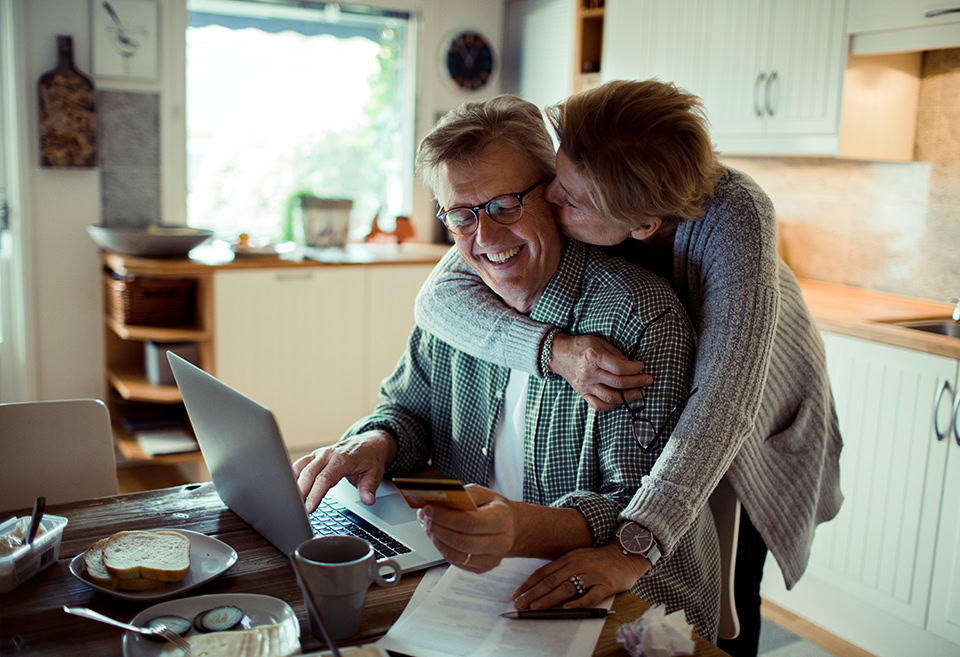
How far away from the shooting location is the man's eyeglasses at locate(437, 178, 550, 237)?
4.71 feet

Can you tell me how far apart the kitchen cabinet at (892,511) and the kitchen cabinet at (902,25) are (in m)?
0.87

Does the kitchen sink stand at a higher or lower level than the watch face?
higher

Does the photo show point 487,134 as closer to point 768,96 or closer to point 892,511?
point 892,511

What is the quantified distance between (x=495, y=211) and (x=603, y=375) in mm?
324

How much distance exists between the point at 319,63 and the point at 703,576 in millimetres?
3558

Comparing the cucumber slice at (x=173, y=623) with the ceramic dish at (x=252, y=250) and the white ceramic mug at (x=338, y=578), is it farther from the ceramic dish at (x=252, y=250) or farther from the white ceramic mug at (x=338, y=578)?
the ceramic dish at (x=252, y=250)

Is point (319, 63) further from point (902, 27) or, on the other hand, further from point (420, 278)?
point (902, 27)

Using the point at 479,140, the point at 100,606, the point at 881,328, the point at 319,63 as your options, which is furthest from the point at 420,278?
the point at 100,606

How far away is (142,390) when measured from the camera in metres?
3.51

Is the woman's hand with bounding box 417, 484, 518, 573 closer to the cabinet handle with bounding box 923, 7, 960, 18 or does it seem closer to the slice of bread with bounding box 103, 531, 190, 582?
the slice of bread with bounding box 103, 531, 190, 582

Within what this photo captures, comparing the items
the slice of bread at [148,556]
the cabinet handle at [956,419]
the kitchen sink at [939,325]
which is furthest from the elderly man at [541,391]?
the kitchen sink at [939,325]

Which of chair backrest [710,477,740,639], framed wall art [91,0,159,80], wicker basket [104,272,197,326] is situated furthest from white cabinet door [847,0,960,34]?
framed wall art [91,0,159,80]

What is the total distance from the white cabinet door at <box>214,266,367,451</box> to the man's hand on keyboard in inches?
84.2

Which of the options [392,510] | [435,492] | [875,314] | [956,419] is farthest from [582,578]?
[875,314]
